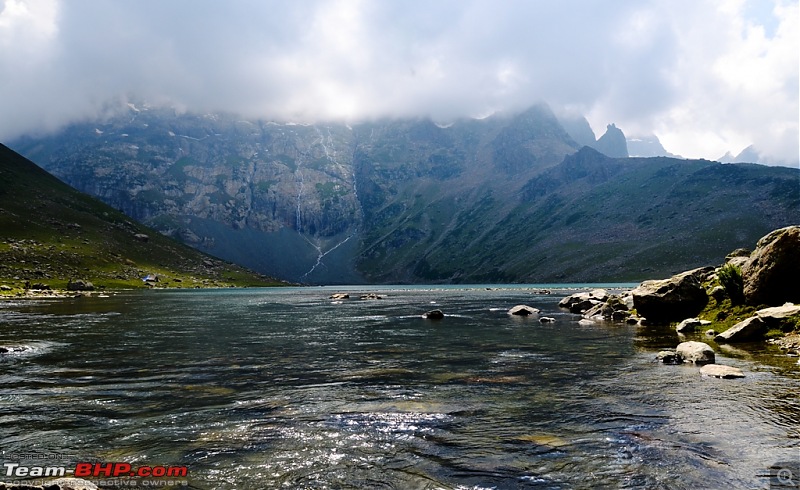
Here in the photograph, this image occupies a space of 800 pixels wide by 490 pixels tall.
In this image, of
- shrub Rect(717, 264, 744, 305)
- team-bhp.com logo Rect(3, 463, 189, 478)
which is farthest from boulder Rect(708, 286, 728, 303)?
team-bhp.com logo Rect(3, 463, 189, 478)

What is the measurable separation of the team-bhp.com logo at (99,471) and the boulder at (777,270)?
1623 inches

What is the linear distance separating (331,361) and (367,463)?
18133 mm

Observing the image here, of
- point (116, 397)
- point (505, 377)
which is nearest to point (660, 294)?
point (505, 377)

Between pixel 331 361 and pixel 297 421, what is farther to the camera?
pixel 331 361

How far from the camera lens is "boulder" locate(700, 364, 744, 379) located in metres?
22.8

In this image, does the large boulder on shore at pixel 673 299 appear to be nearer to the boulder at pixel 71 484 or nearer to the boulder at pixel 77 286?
the boulder at pixel 71 484

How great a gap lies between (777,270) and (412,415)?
109 feet

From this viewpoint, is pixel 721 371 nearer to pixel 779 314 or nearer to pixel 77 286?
pixel 779 314

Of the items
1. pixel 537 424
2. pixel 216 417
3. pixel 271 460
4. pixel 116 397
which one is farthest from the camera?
Result: pixel 116 397

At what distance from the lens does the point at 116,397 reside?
20875 mm

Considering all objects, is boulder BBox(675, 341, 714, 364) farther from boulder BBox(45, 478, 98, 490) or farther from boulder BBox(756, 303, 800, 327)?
boulder BBox(45, 478, 98, 490)

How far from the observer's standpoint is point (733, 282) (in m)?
39.9

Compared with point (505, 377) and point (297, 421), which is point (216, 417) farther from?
point (505, 377)

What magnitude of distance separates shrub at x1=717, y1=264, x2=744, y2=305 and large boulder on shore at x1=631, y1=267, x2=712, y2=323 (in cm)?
408
